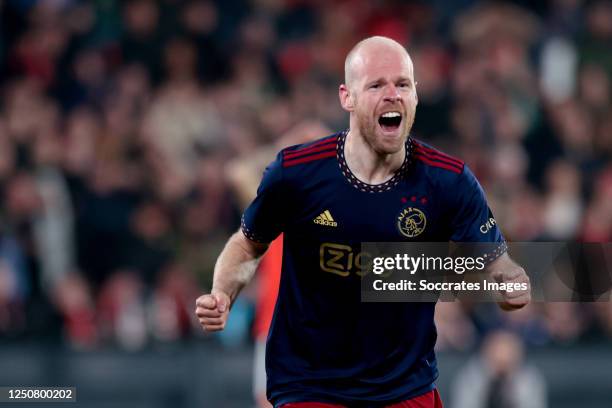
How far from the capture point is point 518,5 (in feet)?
42.4

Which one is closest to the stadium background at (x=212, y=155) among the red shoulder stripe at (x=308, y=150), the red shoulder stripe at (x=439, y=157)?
the red shoulder stripe at (x=308, y=150)

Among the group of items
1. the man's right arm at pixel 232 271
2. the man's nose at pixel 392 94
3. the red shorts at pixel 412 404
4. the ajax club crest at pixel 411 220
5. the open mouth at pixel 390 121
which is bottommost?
the red shorts at pixel 412 404

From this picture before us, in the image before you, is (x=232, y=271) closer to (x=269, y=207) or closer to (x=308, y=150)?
(x=269, y=207)

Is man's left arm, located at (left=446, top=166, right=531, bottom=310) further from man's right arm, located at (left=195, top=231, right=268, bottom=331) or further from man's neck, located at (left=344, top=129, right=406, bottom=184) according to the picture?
man's right arm, located at (left=195, top=231, right=268, bottom=331)

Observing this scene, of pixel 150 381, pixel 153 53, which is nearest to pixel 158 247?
pixel 150 381

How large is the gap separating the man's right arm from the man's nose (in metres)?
0.85

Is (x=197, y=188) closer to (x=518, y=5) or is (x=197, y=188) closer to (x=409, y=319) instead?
(x=518, y=5)

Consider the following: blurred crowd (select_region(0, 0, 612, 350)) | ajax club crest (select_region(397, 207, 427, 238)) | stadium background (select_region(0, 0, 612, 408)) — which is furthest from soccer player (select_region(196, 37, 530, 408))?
blurred crowd (select_region(0, 0, 612, 350))

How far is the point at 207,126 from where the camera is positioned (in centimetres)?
1162

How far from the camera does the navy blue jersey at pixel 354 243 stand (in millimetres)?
4824

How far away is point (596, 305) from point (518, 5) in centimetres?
393

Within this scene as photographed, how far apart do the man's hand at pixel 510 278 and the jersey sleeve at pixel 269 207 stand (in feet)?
2.79

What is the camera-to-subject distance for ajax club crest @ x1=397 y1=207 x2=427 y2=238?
4.81m

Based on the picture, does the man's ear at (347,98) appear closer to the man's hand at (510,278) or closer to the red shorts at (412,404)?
the man's hand at (510,278)
